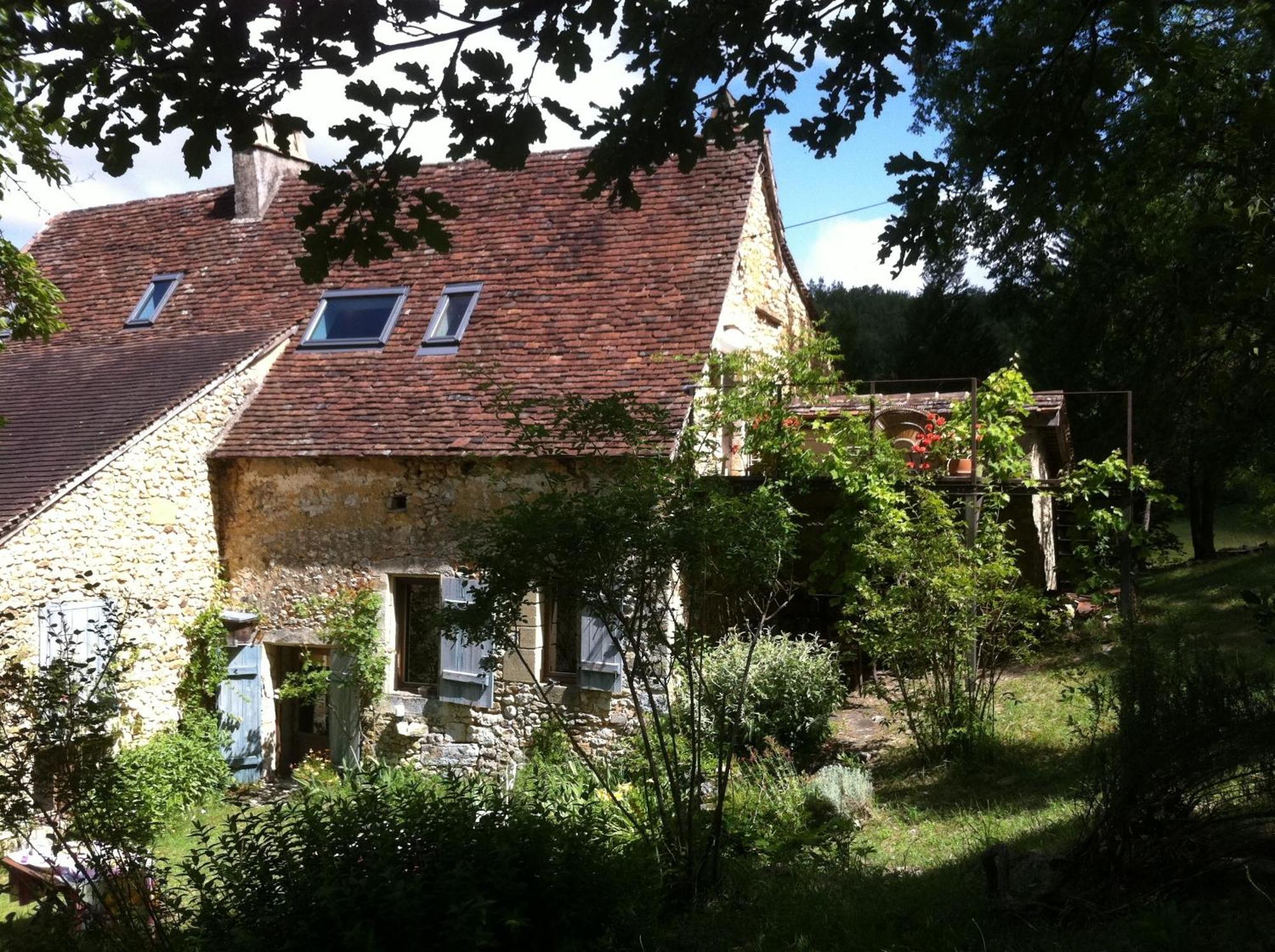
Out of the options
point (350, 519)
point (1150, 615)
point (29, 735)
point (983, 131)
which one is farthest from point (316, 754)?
point (983, 131)

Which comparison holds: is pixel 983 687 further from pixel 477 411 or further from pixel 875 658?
pixel 477 411

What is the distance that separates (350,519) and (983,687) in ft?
21.9

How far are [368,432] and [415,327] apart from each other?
5.90ft

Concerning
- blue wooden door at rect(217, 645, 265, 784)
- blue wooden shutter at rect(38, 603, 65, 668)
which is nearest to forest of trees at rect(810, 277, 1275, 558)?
blue wooden door at rect(217, 645, 265, 784)

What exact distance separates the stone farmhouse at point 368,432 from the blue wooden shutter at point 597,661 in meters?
0.04

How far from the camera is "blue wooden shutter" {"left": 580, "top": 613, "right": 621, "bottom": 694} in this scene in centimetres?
1023

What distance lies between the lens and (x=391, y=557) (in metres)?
11.1

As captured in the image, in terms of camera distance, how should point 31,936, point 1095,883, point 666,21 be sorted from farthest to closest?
point 31,936, point 1095,883, point 666,21

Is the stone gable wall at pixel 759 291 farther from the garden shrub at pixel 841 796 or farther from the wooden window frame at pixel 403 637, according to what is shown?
the garden shrub at pixel 841 796

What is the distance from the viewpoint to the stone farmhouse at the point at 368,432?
416 inches

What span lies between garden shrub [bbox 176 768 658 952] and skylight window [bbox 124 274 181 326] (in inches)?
409

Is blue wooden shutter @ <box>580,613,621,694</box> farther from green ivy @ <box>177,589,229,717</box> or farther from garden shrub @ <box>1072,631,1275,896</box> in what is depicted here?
garden shrub @ <box>1072,631,1275,896</box>

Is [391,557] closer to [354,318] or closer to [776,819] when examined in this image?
[354,318]

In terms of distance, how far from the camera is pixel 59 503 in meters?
10.1
